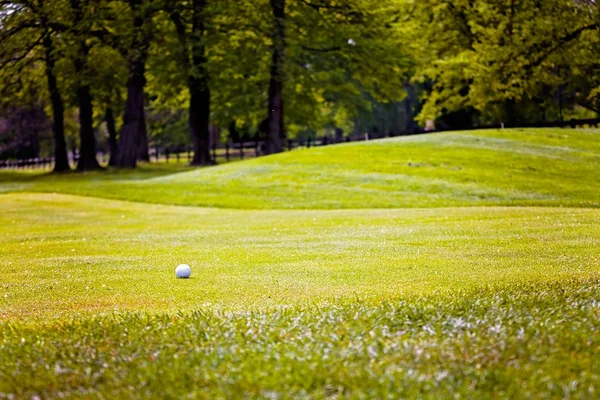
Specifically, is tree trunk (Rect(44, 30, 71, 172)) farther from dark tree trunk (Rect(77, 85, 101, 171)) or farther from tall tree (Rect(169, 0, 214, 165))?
tall tree (Rect(169, 0, 214, 165))

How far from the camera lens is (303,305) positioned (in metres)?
10.1

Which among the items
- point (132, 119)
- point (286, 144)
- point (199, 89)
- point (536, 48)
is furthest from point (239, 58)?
point (536, 48)

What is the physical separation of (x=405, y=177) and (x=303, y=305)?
29554 millimetres

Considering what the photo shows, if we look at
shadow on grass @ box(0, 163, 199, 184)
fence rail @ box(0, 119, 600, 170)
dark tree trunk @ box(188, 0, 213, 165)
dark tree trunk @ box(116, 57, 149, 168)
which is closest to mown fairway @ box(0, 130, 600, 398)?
shadow on grass @ box(0, 163, 199, 184)

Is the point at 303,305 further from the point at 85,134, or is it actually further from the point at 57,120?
the point at 57,120

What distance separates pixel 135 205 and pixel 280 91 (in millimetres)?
26034

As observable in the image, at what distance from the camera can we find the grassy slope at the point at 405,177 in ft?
113

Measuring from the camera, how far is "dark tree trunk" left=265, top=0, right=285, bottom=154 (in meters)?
55.1

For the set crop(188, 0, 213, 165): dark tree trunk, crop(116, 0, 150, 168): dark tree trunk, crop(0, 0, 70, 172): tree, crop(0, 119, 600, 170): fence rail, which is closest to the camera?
crop(0, 0, 70, 172): tree

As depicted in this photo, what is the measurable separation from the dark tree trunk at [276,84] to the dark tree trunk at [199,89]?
4531 millimetres

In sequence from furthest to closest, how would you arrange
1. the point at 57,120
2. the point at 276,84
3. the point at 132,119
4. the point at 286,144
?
the point at 286,144 → the point at 57,120 → the point at 132,119 → the point at 276,84

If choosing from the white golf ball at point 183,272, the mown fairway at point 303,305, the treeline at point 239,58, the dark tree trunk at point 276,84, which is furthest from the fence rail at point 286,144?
the white golf ball at point 183,272

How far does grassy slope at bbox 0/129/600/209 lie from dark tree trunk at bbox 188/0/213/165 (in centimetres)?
969

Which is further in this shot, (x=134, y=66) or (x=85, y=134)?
(x=85, y=134)
